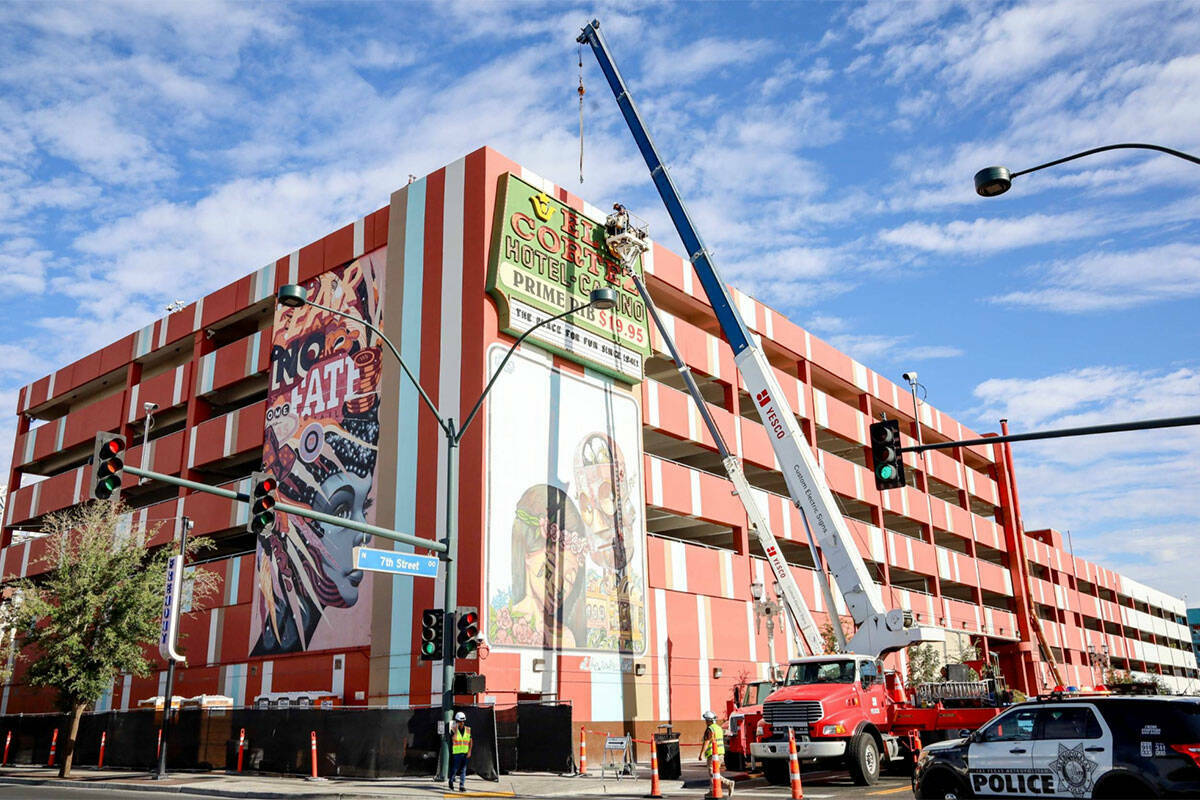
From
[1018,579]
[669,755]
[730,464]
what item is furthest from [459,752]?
[1018,579]

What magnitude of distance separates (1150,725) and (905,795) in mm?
6951

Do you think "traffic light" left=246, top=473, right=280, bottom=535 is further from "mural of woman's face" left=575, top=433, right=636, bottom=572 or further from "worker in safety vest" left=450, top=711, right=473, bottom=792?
"mural of woman's face" left=575, top=433, right=636, bottom=572

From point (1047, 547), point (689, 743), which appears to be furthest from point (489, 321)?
point (1047, 547)

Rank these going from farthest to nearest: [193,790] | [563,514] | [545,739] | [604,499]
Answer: [604,499]
[563,514]
[545,739]
[193,790]

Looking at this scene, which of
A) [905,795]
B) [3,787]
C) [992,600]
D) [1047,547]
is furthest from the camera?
[1047,547]

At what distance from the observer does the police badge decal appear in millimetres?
12188

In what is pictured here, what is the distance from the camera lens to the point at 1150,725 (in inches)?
465

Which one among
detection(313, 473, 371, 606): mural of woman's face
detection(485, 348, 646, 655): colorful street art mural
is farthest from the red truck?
detection(313, 473, 371, 606): mural of woman's face

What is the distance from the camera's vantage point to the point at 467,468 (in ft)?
95.3

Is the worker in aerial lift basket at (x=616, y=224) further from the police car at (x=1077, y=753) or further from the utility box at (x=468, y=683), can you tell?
the police car at (x=1077, y=753)

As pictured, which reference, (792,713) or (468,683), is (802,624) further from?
(468,683)

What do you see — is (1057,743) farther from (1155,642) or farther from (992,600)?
(1155,642)

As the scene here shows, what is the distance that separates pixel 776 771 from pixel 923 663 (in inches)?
834

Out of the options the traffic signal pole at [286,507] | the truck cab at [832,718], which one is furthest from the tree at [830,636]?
the traffic signal pole at [286,507]
